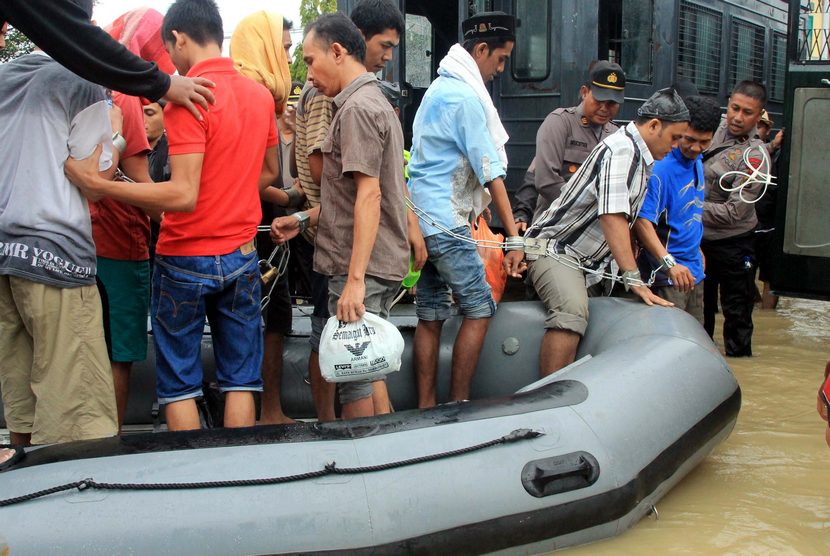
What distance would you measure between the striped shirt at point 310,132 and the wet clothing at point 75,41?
91cm

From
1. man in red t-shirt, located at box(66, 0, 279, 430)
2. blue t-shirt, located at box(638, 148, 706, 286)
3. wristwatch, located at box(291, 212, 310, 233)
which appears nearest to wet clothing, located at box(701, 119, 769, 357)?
blue t-shirt, located at box(638, 148, 706, 286)

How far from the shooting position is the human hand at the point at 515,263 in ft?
14.2

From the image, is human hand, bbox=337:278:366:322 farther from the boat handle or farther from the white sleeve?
the white sleeve

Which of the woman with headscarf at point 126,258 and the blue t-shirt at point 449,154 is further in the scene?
the blue t-shirt at point 449,154

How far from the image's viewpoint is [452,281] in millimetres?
3980

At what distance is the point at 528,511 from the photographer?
3018mm

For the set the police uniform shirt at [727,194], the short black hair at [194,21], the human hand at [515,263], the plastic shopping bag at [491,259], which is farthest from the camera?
the police uniform shirt at [727,194]

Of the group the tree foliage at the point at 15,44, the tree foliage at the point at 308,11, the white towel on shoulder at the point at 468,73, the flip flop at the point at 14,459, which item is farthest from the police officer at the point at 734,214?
the tree foliage at the point at 308,11

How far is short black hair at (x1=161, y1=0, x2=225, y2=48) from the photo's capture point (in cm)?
318

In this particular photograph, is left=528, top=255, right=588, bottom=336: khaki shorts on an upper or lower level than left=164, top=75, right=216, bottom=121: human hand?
lower

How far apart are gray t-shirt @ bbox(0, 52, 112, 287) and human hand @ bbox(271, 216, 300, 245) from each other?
80cm

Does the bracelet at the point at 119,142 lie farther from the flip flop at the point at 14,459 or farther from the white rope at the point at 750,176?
the white rope at the point at 750,176

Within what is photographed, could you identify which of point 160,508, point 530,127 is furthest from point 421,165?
point 530,127

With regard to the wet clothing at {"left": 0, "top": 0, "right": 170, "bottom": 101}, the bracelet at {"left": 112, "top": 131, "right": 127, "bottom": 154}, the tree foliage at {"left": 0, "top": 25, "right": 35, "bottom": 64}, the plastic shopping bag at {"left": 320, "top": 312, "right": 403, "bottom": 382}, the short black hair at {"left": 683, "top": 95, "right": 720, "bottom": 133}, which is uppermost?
the tree foliage at {"left": 0, "top": 25, "right": 35, "bottom": 64}
